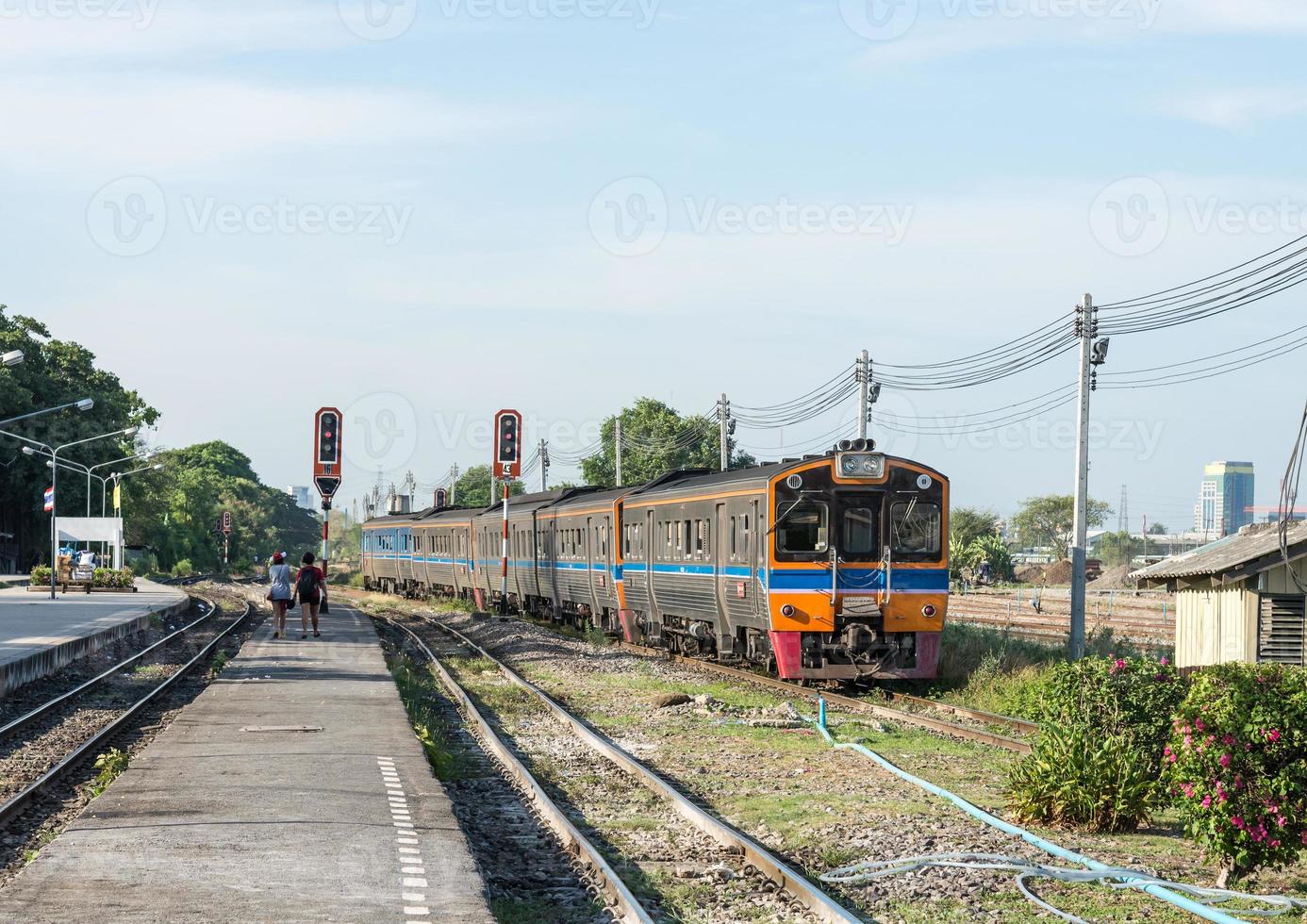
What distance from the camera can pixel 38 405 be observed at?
74.7m

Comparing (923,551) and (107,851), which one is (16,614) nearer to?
(923,551)

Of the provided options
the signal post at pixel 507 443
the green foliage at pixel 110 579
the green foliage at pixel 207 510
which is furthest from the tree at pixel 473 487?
the signal post at pixel 507 443

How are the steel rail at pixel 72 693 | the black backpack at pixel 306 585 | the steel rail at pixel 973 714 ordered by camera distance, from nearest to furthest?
the steel rail at pixel 973 714 → the steel rail at pixel 72 693 → the black backpack at pixel 306 585

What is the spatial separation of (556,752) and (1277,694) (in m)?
7.43

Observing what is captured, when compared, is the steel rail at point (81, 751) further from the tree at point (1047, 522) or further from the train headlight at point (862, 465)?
the tree at point (1047, 522)

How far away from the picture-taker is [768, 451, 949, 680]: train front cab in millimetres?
18859

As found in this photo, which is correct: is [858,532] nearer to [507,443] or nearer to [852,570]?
[852,570]

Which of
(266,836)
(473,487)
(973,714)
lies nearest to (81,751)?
(266,836)

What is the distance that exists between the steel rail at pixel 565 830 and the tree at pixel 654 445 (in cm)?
5578

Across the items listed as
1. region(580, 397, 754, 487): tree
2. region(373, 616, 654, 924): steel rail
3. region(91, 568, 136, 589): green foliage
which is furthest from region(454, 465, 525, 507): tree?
region(373, 616, 654, 924): steel rail

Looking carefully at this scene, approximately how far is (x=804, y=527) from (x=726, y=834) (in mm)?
9659

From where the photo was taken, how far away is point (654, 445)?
249 feet

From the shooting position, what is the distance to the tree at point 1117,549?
5242 inches

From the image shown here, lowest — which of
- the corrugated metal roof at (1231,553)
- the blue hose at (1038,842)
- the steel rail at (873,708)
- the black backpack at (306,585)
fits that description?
the steel rail at (873,708)
